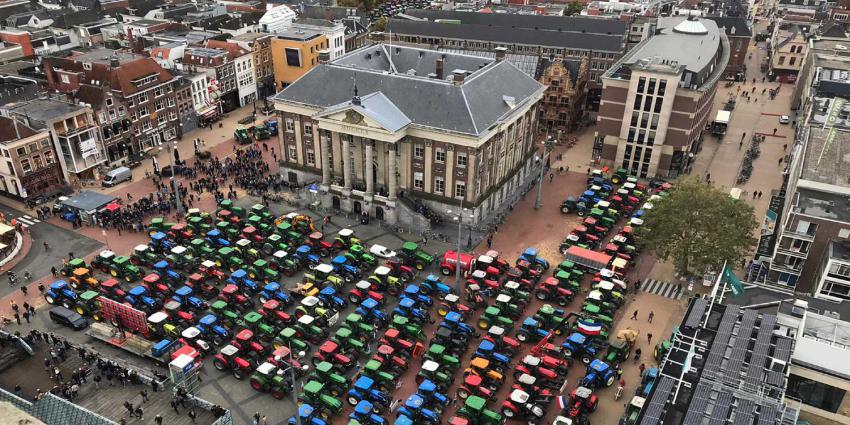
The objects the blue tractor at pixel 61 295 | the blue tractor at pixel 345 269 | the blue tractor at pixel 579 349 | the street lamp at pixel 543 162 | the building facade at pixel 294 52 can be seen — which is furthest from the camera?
the building facade at pixel 294 52

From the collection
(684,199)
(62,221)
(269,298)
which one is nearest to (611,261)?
(684,199)

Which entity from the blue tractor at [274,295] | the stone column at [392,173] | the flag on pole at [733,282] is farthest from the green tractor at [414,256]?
the flag on pole at [733,282]

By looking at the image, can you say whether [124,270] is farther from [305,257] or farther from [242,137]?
[242,137]

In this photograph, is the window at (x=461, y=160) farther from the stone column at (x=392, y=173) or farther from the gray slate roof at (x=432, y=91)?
the stone column at (x=392, y=173)

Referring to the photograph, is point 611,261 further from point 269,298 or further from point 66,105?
point 66,105

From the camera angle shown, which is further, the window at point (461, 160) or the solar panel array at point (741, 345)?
the window at point (461, 160)

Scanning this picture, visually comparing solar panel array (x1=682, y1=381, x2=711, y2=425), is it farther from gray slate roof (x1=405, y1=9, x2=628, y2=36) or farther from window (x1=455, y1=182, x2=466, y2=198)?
gray slate roof (x1=405, y1=9, x2=628, y2=36)
